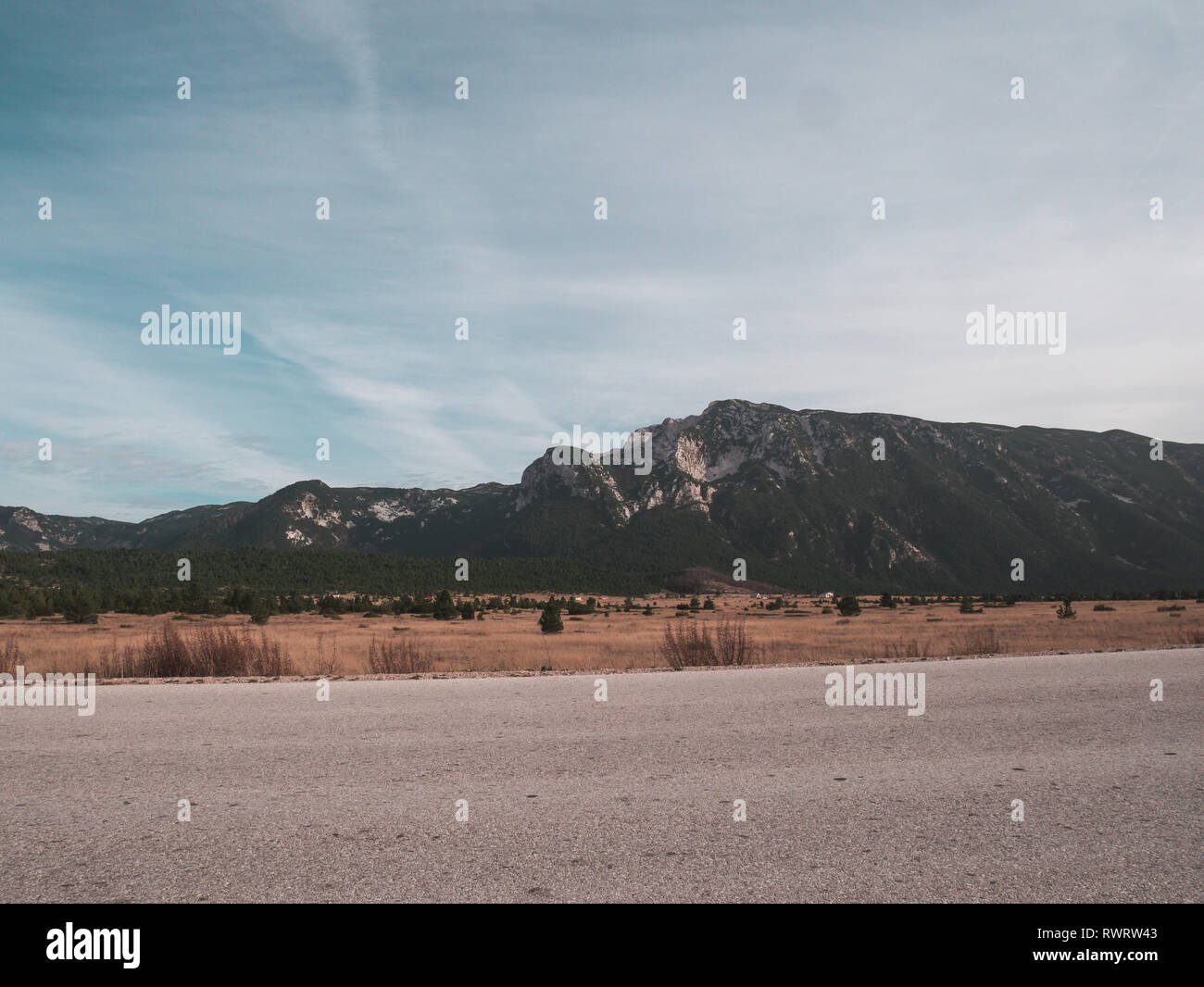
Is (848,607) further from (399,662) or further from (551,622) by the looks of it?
(399,662)

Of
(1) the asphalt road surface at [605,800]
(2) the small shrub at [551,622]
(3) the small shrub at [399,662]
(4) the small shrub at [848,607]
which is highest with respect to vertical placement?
(1) the asphalt road surface at [605,800]

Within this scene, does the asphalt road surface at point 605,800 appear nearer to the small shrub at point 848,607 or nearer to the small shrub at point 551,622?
the small shrub at point 551,622

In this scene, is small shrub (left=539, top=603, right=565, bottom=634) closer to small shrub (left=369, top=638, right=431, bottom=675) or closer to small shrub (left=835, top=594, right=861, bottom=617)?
small shrub (left=369, top=638, right=431, bottom=675)

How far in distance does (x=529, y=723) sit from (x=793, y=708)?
3830 millimetres

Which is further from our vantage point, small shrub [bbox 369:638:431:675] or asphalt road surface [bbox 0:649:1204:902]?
small shrub [bbox 369:638:431:675]

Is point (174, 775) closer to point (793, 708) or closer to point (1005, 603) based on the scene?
point (793, 708)

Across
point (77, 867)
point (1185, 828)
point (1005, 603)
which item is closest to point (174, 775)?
point (77, 867)

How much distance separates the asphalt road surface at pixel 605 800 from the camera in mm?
4496

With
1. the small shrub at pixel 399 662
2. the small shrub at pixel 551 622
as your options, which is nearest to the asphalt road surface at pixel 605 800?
the small shrub at pixel 399 662

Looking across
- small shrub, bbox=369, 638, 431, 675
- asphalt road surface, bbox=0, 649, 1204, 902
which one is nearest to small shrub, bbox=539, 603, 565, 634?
small shrub, bbox=369, 638, 431, 675

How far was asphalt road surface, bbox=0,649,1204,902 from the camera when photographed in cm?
450

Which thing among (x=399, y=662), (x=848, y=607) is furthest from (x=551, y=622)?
(x=848, y=607)

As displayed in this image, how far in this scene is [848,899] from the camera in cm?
421
